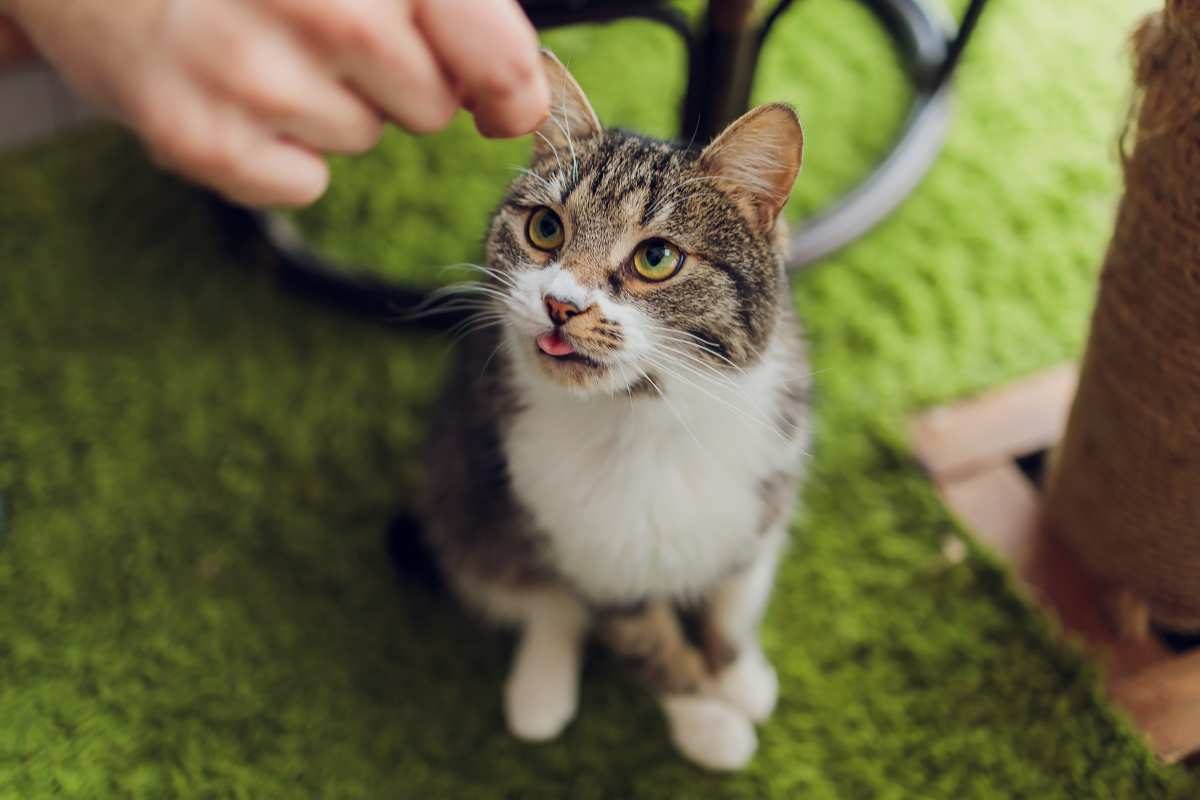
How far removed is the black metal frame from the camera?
47.2 inches

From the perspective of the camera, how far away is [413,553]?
4.22 ft

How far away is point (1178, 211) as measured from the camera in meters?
0.89

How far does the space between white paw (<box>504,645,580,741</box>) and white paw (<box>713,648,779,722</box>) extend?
19cm

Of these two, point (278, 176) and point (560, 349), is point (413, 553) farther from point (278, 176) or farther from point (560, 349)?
point (278, 176)

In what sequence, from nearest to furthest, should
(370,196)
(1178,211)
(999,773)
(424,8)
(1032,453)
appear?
(424,8)
(1178,211)
(999,773)
(1032,453)
(370,196)

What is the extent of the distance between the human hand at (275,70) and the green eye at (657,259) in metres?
0.24

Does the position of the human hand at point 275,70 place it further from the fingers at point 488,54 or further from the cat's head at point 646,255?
the cat's head at point 646,255

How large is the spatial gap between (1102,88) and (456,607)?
1.62m

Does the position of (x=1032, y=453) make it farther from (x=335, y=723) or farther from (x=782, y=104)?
(x=335, y=723)

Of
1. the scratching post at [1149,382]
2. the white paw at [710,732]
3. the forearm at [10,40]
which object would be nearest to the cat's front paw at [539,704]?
the white paw at [710,732]

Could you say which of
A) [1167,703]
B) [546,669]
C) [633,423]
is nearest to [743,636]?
[546,669]

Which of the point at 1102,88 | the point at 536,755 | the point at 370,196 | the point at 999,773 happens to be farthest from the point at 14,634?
the point at 1102,88

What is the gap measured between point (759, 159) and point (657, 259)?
0.40 feet

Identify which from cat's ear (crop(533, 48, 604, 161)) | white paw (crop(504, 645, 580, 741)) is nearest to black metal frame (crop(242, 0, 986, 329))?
cat's ear (crop(533, 48, 604, 161))
